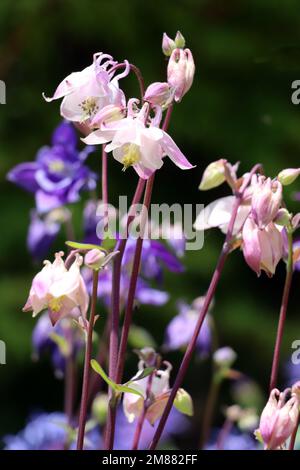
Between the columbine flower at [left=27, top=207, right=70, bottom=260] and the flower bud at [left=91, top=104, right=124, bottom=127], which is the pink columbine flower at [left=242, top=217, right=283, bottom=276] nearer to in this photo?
the flower bud at [left=91, top=104, right=124, bottom=127]

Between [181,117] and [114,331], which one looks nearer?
[114,331]

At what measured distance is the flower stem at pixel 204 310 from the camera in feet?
1.85

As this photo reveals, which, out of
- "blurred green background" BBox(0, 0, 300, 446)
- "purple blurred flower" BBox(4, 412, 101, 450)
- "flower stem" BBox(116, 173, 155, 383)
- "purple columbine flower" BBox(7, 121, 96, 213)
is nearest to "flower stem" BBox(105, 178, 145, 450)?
"flower stem" BBox(116, 173, 155, 383)

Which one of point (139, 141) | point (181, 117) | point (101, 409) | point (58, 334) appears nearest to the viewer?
point (139, 141)

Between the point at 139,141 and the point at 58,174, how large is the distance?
375mm

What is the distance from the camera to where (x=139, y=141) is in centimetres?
53

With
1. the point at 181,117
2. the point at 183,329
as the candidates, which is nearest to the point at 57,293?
the point at 183,329

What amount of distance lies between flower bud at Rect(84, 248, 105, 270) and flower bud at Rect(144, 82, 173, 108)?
101 millimetres

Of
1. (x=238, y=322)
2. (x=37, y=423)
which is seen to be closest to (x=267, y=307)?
(x=238, y=322)

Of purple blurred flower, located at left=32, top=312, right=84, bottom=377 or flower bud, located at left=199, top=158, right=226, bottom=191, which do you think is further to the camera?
purple blurred flower, located at left=32, top=312, right=84, bottom=377

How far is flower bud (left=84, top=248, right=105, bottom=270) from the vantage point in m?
0.55

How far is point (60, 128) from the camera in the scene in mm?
976

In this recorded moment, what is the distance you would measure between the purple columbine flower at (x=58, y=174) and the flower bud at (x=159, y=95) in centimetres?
29

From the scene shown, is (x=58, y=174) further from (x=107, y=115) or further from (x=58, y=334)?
(x=107, y=115)
